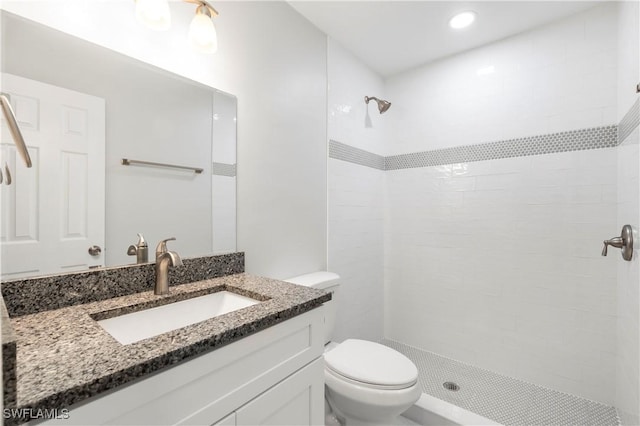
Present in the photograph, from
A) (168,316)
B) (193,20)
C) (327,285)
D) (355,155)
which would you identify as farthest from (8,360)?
(355,155)

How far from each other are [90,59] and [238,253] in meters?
0.93

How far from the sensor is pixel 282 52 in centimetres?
172

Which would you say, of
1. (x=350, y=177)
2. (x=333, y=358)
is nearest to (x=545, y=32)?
(x=350, y=177)

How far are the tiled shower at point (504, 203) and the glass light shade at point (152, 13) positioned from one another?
46.7 inches

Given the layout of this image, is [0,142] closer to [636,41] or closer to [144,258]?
[144,258]

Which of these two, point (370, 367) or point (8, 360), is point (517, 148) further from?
point (8, 360)

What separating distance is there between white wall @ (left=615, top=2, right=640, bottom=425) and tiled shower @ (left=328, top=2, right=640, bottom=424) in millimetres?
14

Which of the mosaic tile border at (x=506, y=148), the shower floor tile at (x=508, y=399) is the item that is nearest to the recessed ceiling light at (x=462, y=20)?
the mosaic tile border at (x=506, y=148)

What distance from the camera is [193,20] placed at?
3.85 feet

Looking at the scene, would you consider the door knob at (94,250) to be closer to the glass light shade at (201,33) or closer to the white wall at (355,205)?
the glass light shade at (201,33)

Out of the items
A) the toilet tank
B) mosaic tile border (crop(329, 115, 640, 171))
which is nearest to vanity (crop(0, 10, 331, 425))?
the toilet tank

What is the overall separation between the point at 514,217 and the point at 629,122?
767 millimetres

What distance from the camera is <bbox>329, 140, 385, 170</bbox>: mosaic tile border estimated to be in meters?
2.09

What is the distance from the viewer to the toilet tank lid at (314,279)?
5.54 ft
